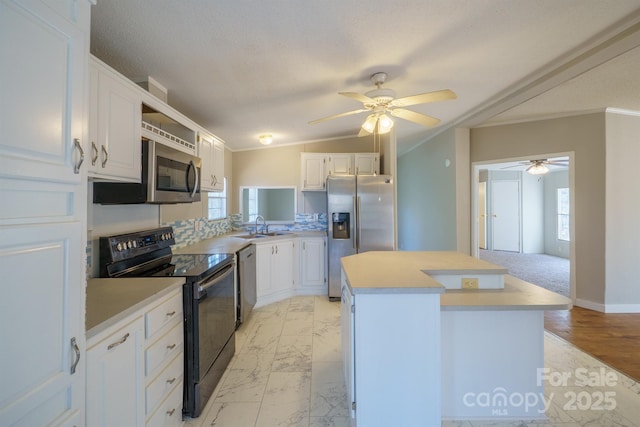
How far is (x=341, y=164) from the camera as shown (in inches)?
177

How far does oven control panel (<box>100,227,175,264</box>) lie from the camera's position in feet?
5.66

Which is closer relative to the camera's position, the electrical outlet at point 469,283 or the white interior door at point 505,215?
the electrical outlet at point 469,283

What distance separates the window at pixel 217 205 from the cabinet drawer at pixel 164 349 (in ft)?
7.69

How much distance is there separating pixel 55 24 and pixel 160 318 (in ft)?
4.11

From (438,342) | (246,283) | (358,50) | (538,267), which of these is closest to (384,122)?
(358,50)

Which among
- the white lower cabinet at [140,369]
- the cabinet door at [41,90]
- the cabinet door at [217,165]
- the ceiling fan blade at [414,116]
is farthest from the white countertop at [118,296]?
the ceiling fan blade at [414,116]

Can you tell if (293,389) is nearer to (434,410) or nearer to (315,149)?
(434,410)

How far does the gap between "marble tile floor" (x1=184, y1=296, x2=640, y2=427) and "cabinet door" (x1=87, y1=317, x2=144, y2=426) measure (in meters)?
0.71

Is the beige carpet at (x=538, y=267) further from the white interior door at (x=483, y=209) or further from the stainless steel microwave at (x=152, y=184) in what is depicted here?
the stainless steel microwave at (x=152, y=184)

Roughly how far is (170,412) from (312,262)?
2.70m

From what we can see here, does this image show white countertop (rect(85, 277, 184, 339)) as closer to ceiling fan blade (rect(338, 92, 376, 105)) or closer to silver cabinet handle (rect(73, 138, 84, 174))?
silver cabinet handle (rect(73, 138, 84, 174))

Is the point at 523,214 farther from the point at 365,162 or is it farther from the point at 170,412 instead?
the point at 170,412

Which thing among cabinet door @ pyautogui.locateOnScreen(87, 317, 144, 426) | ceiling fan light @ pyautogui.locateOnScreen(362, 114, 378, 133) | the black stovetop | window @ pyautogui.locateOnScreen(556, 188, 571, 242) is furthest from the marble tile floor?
window @ pyautogui.locateOnScreen(556, 188, 571, 242)

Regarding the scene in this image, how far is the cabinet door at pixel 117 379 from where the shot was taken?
3.42 feet
